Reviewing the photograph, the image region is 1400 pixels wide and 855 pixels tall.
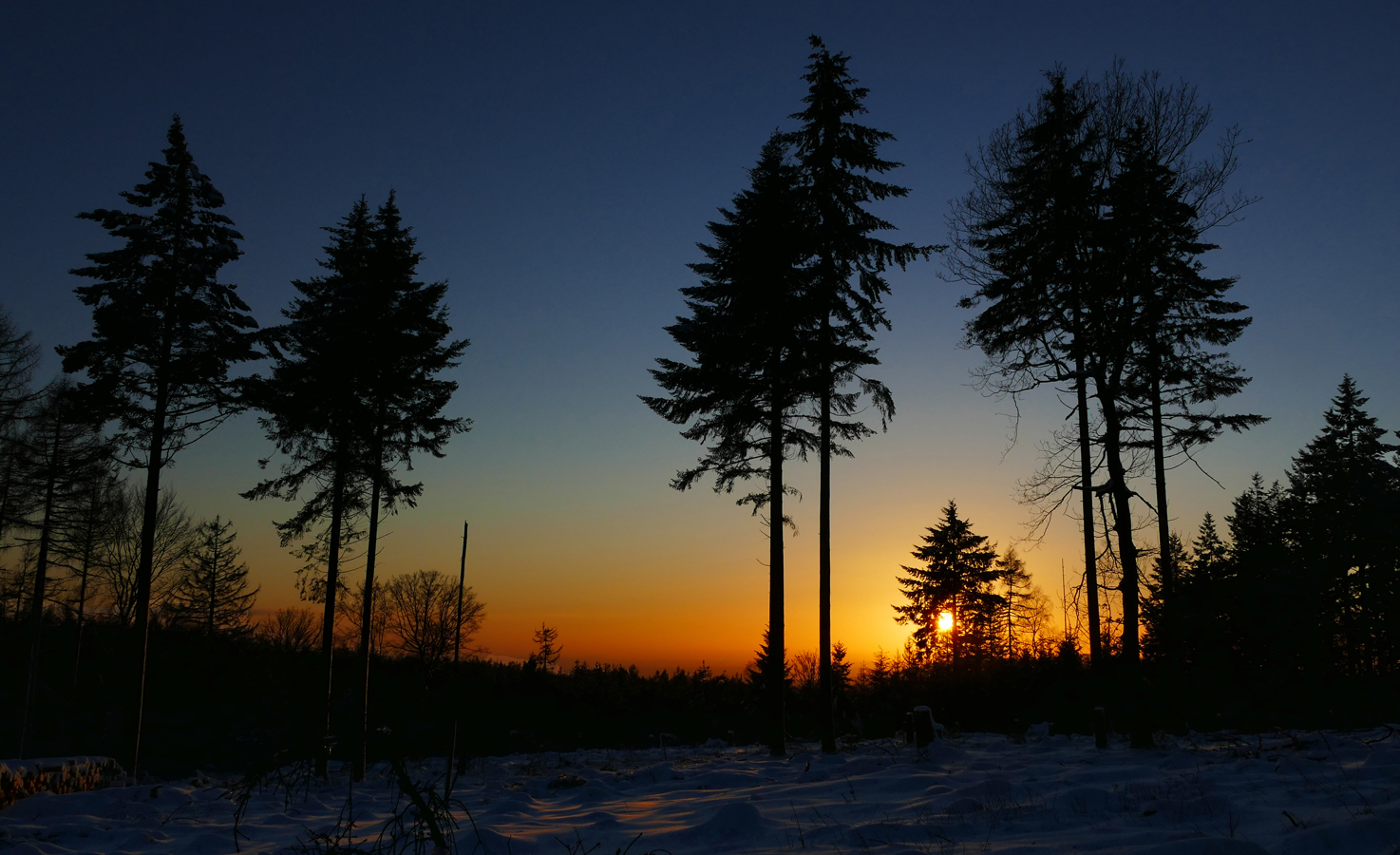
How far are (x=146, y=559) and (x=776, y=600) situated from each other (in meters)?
14.8

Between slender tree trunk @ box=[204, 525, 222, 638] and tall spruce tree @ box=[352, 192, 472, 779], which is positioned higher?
tall spruce tree @ box=[352, 192, 472, 779]

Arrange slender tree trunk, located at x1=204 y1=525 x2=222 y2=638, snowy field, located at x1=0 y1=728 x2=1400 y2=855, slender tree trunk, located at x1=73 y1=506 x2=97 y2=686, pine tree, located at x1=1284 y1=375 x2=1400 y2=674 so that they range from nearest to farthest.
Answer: snowy field, located at x1=0 y1=728 x2=1400 y2=855 < pine tree, located at x1=1284 y1=375 x2=1400 y2=674 < slender tree trunk, located at x1=73 y1=506 x2=97 y2=686 < slender tree trunk, located at x1=204 y1=525 x2=222 y2=638

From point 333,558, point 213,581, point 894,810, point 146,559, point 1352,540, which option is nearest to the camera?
point 894,810

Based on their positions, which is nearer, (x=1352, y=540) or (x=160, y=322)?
(x=160, y=322)

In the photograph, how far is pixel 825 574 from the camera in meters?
16.9

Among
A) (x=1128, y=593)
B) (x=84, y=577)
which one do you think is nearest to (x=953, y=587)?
(x=1128, y=593)

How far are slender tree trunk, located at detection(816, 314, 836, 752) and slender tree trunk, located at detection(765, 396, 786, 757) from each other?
42.5 inches

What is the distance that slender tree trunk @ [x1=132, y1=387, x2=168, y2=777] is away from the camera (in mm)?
17156

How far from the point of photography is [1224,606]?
2136 cm

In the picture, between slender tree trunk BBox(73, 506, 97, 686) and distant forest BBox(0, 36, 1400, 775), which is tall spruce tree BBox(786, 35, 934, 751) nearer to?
distant forest BBox(0, 36, 1400, 775)

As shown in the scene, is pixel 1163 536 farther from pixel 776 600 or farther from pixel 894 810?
pixel 894 810

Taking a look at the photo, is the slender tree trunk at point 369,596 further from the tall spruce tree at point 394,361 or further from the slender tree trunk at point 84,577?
the slender tree trunk at point 84,577

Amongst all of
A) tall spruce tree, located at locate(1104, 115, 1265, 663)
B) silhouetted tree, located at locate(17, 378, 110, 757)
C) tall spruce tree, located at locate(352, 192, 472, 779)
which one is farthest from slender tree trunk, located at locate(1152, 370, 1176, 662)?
silhouetted tree, located at locate(17, 378, 110, 757)

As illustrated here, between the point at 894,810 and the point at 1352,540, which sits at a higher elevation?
the point at 1352,540
